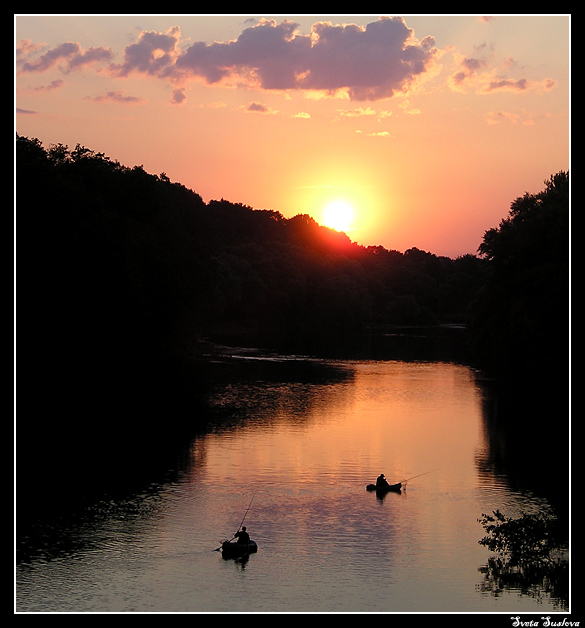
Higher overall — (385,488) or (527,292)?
(527,292)

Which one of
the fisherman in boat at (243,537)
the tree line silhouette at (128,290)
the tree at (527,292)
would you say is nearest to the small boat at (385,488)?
the fisherman in boat at (243,537)

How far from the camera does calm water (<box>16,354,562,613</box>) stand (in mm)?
26078

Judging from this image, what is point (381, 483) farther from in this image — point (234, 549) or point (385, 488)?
point (234, 549)

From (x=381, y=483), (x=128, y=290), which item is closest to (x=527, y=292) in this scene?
(x=128, y=290)

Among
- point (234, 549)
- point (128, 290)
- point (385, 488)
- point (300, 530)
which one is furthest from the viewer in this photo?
point (128, 290)

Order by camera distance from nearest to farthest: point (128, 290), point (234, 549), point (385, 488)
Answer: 1. point (234, 549)
2. point (385, 488)
3. point (128, 290)

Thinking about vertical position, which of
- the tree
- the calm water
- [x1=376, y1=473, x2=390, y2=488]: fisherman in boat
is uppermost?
the tree

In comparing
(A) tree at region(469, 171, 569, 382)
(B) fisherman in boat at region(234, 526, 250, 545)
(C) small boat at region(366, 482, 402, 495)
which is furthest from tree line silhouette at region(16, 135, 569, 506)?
(B) fisherman in boat at region(234, 526, 250, 545)

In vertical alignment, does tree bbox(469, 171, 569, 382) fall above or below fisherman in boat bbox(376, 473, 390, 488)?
above

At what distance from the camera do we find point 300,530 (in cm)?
3247

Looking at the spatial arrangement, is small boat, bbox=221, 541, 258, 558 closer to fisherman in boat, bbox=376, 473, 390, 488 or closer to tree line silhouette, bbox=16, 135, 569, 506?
fisherman in boat, bbox=376, 473, 390, 488

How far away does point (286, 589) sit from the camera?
87.7ft
